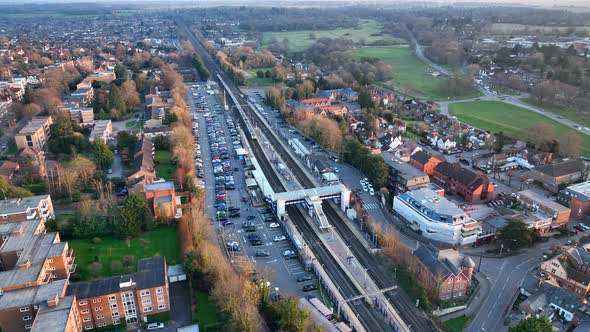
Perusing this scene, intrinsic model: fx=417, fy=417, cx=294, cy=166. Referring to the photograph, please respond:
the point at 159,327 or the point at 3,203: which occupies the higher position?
the point at 3,203

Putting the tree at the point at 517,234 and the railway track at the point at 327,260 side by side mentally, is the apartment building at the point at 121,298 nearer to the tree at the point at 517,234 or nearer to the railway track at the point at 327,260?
the railway track at the point at 327,260

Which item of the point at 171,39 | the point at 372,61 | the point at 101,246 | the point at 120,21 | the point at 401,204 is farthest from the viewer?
the point at 120,21

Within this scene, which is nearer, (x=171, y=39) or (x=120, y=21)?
(x=171, y=39)

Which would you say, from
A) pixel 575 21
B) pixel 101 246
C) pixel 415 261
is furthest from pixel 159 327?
pixel 575 21

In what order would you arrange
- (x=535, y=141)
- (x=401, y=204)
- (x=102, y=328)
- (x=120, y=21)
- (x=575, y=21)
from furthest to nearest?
(x=120, y=21)
(x=575, y=21)
(x=535, y=141)
(x=401, y=204)
(x=102, y=328)

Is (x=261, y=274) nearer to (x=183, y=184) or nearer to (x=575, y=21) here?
(x=183, y=184)

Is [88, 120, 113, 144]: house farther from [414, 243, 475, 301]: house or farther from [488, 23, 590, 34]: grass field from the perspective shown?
[488, 23, 590, 34]: grass field

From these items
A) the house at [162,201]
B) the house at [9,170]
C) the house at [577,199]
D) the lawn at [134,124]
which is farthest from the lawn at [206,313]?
the lawn at [134,124]

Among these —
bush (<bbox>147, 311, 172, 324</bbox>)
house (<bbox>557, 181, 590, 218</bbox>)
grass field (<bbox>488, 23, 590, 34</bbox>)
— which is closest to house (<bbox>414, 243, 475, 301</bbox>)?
house (<bbox>557, 181, 590, 218</bbox>)
